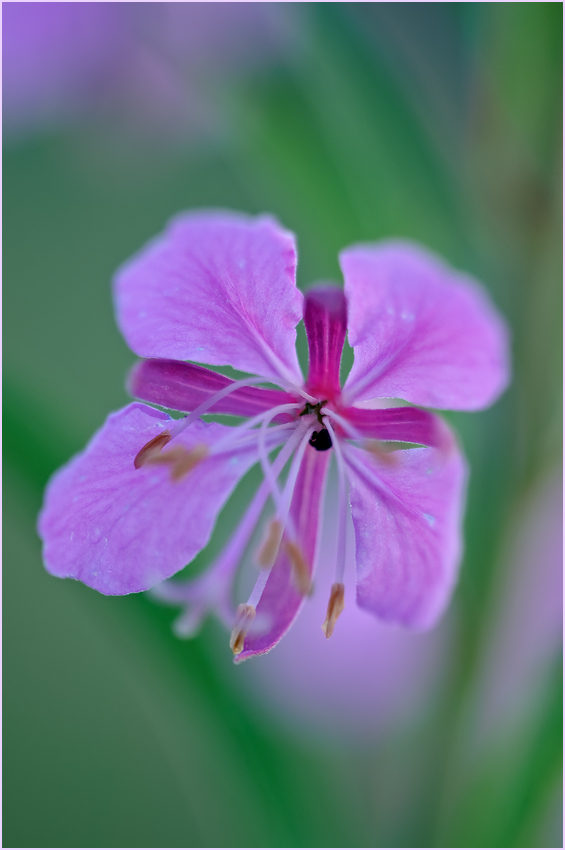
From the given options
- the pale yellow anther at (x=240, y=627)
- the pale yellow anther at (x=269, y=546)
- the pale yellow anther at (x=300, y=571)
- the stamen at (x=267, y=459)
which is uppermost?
the stamen at (x=267, y=459)

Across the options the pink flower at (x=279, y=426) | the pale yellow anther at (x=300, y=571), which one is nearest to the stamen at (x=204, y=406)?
the pink flower at (x=279, y=426)

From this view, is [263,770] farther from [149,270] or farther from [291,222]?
[291,222]

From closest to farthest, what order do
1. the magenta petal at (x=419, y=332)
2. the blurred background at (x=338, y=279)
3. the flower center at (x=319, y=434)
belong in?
the magenta petal at (x=419, y=332) < the flower center at (x=319, y=434) < the blurred background at (x=338, y=279)

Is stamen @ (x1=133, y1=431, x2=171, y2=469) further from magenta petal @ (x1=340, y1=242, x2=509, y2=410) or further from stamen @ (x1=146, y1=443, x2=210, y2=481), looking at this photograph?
magenta petal @ (x1=340, y1=242, x2=509, y2=410)

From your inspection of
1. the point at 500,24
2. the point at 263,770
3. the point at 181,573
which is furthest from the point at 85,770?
the point at 500,24

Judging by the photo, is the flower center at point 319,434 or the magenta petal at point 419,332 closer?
the magenta petal at point 419,332

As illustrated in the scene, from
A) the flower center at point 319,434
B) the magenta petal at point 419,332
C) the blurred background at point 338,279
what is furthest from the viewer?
the blurred background at point 338,279

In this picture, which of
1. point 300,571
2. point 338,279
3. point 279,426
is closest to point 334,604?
point 300,571

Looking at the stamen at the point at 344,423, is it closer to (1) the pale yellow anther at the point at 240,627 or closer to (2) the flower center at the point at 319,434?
(2) the flower center at the point at 319,434
